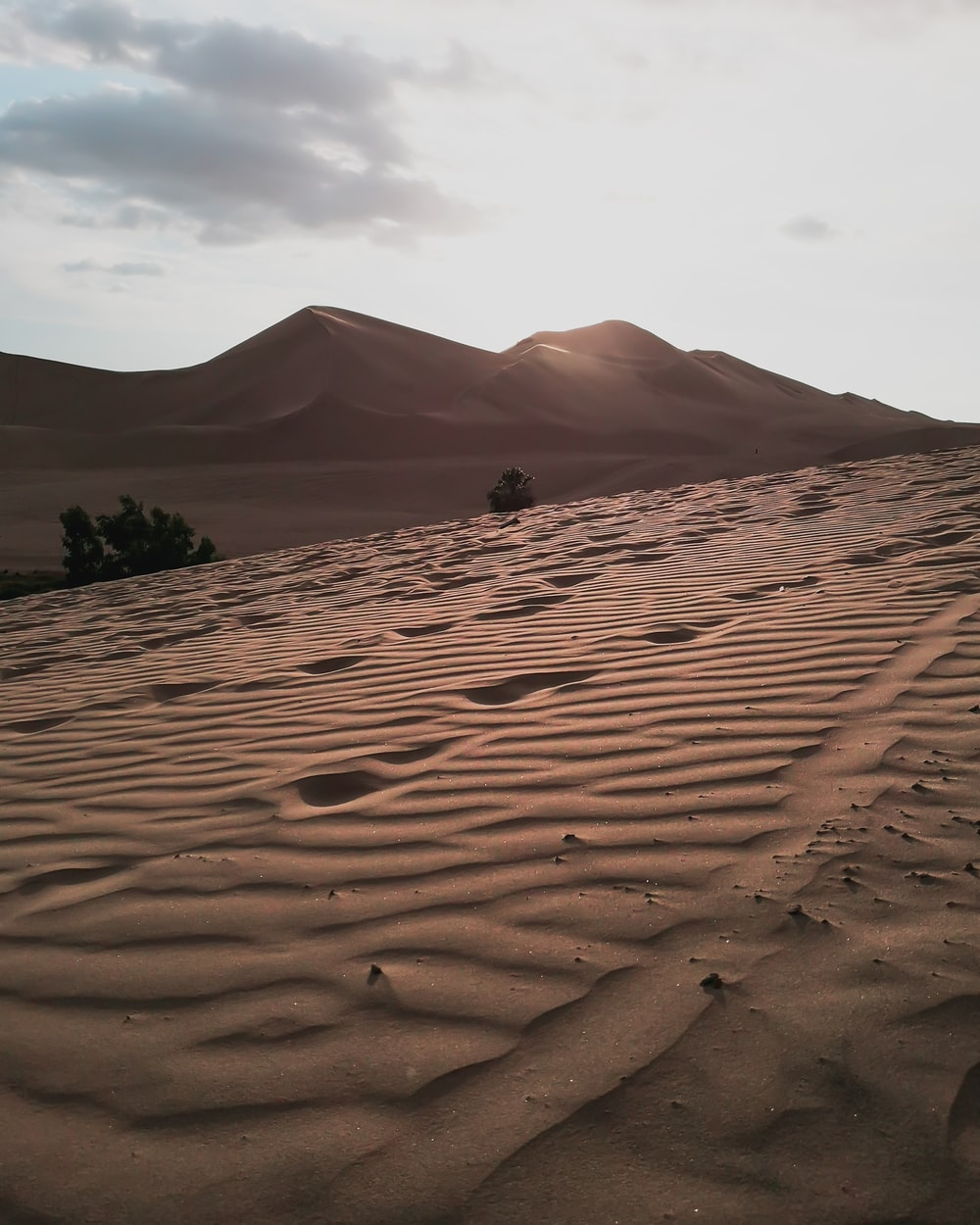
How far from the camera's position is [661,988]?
2055mm

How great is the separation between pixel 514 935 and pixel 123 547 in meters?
14.7

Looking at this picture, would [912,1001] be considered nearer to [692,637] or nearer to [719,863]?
[719,863]

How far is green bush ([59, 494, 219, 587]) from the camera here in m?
→ 15.4

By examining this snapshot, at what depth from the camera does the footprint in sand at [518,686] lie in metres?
4.20

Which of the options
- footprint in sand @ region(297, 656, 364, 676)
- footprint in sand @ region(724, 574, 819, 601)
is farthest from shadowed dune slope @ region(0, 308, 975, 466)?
footprint in sand @ region(297, 656, 364, 676)

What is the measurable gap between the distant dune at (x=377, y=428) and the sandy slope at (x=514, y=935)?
67.8ft

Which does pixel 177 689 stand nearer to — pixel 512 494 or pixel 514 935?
pixel 514 935

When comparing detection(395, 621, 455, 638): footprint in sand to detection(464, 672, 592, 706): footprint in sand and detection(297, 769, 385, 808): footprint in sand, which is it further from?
detection(297, 769, 385, 808): footprint in sand

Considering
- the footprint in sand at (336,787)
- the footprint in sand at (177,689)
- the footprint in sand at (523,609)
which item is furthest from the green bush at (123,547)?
the footprint in sand at (336,787)

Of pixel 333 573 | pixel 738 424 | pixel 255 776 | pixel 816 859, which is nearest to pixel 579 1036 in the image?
pixel 816 859

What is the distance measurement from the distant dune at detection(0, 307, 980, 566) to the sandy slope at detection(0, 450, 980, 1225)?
67.8 feet

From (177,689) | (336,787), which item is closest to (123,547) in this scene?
(177,689)

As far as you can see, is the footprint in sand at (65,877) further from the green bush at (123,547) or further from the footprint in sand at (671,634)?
the green bush at (123,547)

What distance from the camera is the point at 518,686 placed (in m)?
4.34
